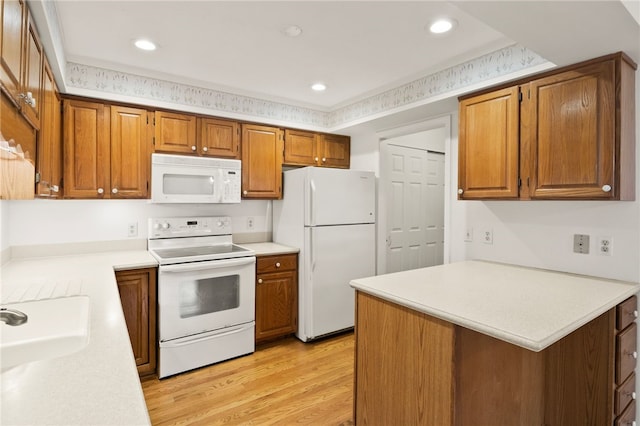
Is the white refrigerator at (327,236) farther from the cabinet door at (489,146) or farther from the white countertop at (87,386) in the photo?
the white countertop at (87,386)

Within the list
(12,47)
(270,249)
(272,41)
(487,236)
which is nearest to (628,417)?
(487,236)

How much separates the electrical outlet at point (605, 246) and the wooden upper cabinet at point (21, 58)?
284 centimetres

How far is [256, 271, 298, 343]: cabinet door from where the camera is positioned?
123 inches

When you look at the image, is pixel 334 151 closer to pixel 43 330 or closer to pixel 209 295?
pixel 209 295

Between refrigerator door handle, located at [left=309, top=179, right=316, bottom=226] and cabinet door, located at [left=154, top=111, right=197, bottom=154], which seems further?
refrigerator door handle, located at [left=309, top=179, right=316, bottom=226]

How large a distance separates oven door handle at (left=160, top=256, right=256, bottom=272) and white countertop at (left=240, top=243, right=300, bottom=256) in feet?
0.48

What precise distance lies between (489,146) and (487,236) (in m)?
0.71

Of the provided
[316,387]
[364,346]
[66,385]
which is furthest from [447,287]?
[66,385]

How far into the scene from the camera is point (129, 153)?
278cm

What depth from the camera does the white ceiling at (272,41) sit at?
1.88 meters

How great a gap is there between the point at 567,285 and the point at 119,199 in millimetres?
3224

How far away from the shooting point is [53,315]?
1.45 metres

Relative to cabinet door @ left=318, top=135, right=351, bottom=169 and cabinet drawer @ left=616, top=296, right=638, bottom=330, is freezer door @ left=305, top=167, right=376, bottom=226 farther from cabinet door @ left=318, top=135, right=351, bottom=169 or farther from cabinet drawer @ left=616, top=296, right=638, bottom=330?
Result: cabinet drawer @ left=616, top=296, right=638, bottom=330

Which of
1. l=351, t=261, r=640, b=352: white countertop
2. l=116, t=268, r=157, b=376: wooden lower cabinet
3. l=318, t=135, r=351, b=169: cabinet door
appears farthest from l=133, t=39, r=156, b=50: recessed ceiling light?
l=351, t=261, r=640, b=352: white countertop
